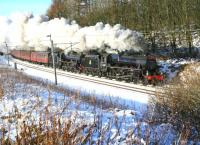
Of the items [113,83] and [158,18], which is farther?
[158,18]

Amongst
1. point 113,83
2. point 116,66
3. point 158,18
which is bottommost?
point 113,83

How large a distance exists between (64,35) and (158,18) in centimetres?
1317

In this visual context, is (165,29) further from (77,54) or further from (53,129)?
(53,129)

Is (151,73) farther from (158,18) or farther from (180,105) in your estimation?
(158,18)

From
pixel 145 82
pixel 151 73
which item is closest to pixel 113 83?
pixel 145 82

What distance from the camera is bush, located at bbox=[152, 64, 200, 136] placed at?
11.4m

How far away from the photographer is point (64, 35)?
47031 mm

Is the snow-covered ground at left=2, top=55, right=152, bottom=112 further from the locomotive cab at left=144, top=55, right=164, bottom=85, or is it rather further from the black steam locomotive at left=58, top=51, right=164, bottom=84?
the locomotive cab at left=144, top=55, right=164, bottom=85

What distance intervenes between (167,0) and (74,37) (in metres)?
13.5

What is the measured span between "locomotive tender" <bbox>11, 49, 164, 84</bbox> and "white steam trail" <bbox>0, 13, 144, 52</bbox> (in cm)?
99

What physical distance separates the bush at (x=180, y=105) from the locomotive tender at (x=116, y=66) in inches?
649

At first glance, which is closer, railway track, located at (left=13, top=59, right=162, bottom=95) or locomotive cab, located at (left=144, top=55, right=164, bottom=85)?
railway track, located at (left=13, top=59, right=162, bottom=95)

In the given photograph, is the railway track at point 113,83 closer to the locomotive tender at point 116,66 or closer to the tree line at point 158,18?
the locomotive tender at point 116,66

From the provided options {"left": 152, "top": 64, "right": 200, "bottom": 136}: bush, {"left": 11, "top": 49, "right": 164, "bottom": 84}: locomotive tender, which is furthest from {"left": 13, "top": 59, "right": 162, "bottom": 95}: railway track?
{"left": 152, "top": 64, "right": 200, "bottom": 136}: bush
